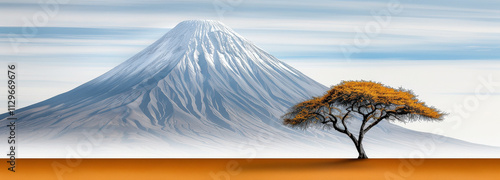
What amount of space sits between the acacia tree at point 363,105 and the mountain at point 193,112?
71519 millimetres

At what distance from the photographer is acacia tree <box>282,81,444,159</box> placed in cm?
3500

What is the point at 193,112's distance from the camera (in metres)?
123

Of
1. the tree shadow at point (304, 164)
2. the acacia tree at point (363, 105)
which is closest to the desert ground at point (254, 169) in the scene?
the tree shadow at point (304, 164)

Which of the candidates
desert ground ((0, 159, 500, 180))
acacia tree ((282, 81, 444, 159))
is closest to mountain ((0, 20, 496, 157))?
acacia tree ((282, 81, 444, 159))

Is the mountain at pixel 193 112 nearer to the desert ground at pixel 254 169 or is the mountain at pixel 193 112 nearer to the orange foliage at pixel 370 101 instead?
the orange foliage at pixel 370 101

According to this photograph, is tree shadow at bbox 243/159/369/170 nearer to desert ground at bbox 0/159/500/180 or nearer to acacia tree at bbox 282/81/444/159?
desert ground at bbox 0/159/500/180

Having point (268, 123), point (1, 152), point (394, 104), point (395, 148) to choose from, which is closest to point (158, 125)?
point (268, 123)

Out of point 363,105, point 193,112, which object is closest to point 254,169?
point 363,105

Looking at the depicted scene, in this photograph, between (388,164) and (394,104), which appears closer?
(388,164)

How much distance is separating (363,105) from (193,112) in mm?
88963

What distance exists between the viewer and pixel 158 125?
119438 millimetres

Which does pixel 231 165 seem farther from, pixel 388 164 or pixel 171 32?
pixel 171 32

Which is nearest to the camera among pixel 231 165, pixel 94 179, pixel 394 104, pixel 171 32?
pixel 94 179

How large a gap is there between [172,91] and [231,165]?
97.5 m
